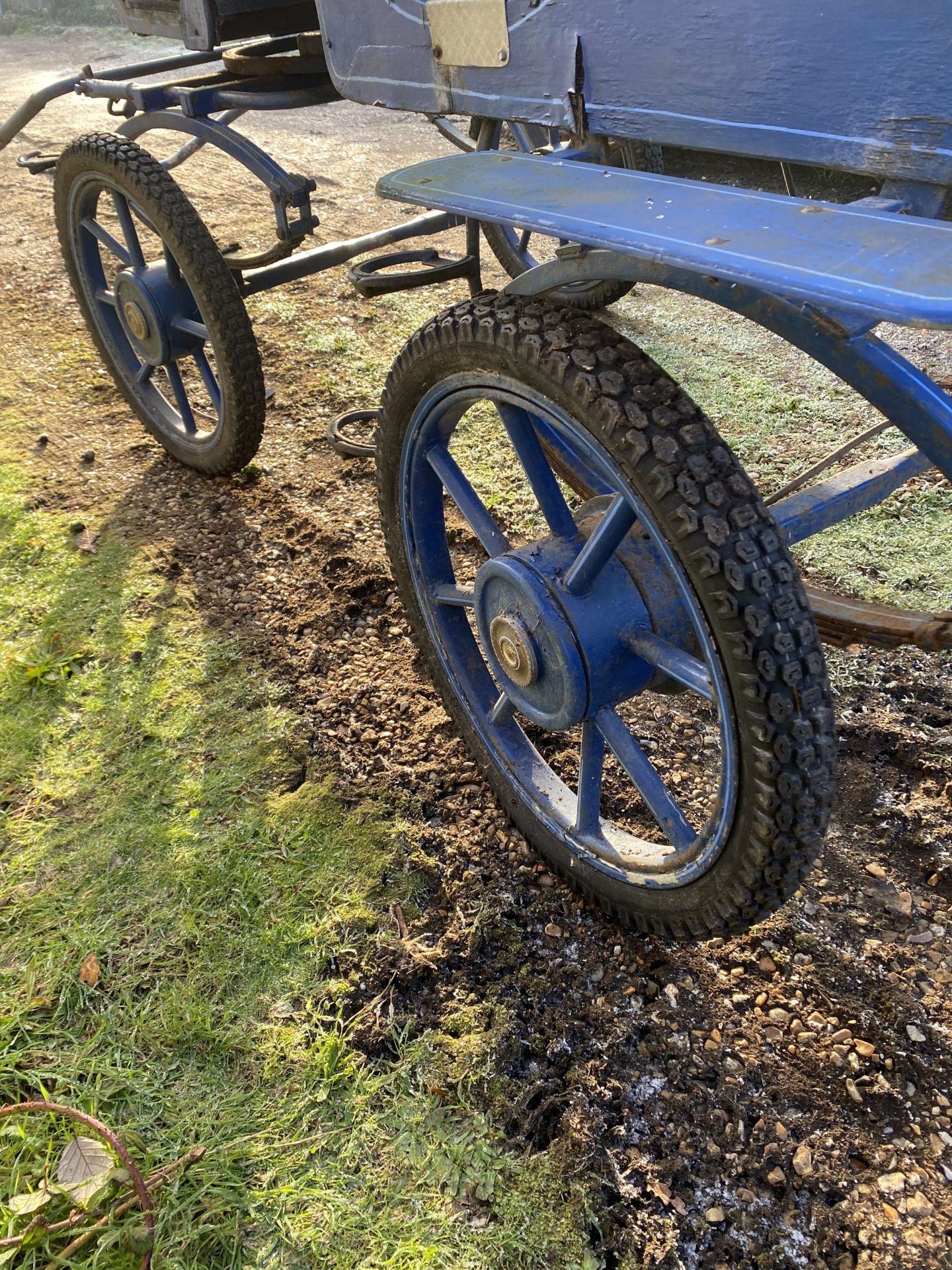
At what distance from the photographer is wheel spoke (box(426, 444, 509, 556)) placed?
1797mm

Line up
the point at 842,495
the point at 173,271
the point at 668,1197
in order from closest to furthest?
the point at 668,1197 < the point at 842,495 < the point at 173,271

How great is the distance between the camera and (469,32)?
1.77 meters

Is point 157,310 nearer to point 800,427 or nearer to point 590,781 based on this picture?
point 590,781

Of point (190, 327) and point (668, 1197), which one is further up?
point (190, 327)

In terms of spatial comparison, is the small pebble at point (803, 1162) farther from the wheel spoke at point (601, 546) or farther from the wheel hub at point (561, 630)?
the wheel spoke at point (601, 546)

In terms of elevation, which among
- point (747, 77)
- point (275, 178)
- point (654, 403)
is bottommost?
point (654, 403)

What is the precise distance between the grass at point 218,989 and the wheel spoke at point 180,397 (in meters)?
0.88

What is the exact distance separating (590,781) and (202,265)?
5.93 ft

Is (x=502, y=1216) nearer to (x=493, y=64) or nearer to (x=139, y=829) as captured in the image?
(x=139, y=829)

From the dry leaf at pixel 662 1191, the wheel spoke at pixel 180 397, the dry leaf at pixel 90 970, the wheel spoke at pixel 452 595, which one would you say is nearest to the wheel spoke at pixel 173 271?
the wheel spoke at pixel 180 397

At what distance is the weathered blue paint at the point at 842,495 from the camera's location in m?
1.53

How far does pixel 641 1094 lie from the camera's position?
158cm

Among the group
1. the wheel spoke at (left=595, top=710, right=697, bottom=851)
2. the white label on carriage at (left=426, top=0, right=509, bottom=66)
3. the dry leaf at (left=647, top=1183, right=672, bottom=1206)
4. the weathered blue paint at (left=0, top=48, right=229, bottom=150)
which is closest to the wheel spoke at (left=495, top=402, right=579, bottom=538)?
the wheel spoke at (left=595, top=710, right=697, bottom=851)

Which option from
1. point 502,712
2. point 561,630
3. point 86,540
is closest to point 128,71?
point 86,540
